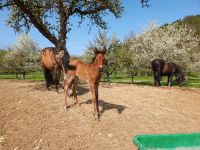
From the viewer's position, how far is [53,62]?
14.7 metres

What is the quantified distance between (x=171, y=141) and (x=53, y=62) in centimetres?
871

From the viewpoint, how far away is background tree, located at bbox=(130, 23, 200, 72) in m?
43.3

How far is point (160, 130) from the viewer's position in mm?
11477

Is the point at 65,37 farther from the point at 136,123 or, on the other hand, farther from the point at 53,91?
the point at 136,123

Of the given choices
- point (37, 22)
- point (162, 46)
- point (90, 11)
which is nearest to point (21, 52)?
point (162, 46)

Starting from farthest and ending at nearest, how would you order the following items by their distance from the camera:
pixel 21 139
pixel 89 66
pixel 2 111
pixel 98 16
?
pixel 98 16 < pixel 2 111 < pixel 89 66 < pixel 21 139

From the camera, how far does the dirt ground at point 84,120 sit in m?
10.1

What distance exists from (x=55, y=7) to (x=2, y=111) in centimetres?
519

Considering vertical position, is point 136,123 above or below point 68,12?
below

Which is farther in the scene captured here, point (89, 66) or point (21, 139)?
point (89, 66)

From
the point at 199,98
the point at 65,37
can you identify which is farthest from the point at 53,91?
the point at 199,98

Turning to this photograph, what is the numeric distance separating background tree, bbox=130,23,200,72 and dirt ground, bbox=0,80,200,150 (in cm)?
2759

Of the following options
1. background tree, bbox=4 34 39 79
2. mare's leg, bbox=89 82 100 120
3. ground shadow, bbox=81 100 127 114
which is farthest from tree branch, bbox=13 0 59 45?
background tree, bbox=4 34 39 79

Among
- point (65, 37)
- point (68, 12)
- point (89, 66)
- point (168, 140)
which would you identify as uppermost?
point (68, 12)
